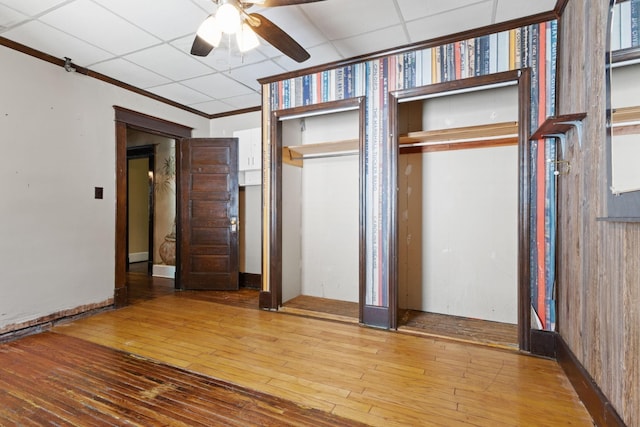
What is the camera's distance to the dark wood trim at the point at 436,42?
2.55 m

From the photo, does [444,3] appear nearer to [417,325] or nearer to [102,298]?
[417,325]

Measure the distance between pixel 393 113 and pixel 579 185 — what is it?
1.66m

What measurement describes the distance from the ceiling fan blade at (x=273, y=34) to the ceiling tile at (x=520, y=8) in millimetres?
1586

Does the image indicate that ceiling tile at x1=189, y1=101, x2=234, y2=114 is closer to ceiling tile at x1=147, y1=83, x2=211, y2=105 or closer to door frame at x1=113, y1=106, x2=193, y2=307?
ceiling tile at x1=147, y1=83, x2=211, y2=105

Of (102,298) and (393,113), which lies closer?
(393,113)

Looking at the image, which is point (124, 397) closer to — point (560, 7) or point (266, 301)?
point (266, 301)

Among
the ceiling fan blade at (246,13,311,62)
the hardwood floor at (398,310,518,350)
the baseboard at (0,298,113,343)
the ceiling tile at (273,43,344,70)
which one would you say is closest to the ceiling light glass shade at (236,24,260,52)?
the ceiling fan blade at (246,13,311,62)

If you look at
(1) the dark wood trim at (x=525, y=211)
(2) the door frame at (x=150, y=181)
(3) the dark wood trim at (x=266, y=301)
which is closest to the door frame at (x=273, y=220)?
(3) the dark wood trim at (x=266, y=301)

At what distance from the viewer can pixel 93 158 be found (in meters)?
3.65

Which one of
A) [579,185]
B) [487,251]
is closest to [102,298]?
[487,251]

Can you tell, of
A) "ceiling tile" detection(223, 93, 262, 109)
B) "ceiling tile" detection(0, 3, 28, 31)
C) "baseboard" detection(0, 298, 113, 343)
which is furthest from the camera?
"ceiling tile" detection(223, 93, 262, 109)

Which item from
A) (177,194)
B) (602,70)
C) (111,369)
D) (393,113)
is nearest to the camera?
(602,70)

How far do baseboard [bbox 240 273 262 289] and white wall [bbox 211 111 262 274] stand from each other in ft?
0.20

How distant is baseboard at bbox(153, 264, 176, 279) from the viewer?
5742mm
